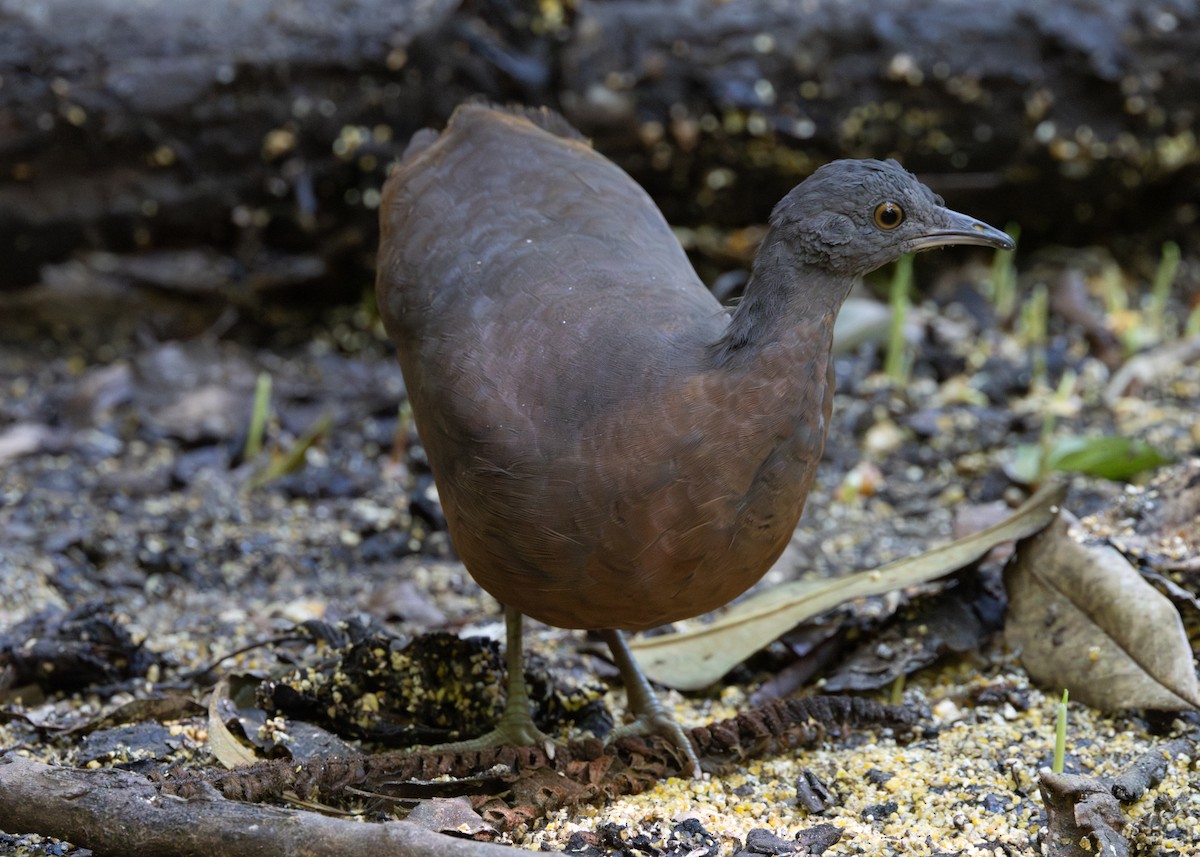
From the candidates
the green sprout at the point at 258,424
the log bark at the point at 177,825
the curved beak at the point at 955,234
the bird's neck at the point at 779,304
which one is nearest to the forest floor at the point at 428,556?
the green sprout at the point at 258,424

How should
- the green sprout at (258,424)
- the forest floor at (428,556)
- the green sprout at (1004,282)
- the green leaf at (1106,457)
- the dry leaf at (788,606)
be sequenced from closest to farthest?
1. the forest floor at (428,556)
2. the dry leaf at (788,606)
3. the green leaf at (1106,457)
4. the green sprout at (258,424)
5. the green sprout at (1004,282)

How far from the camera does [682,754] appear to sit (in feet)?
10.3

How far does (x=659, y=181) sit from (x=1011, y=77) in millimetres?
1455

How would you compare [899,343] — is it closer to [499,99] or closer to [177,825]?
[499,99]

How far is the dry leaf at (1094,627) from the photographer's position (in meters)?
3.06

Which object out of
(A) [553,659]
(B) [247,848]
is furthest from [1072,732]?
(B) [247,848]

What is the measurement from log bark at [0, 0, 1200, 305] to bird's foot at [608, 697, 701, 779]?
8.74 ft

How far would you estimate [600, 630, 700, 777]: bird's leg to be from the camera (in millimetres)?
3205

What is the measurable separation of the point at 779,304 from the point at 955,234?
406 millimetres

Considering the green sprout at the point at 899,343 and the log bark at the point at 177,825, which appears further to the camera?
the green sprout at the point at 899,343

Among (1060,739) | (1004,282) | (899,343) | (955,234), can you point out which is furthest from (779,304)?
(1004,282)

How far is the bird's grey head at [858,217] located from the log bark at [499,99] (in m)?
2.65

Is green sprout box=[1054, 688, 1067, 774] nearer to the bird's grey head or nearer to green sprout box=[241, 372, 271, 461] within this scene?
the bird's grey head

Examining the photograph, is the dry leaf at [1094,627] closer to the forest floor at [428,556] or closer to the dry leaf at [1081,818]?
the forest floor at [428,556]
